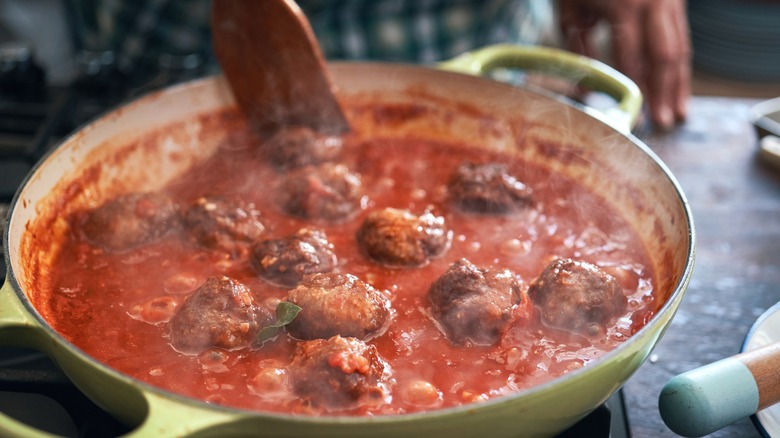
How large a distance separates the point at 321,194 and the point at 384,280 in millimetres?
462

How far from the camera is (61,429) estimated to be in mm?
1832

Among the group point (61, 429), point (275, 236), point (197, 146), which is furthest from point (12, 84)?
point (61, 429)

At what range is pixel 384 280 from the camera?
221 cm

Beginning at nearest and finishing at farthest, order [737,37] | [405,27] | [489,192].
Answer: [489,192] < [405,27] < [737,37]

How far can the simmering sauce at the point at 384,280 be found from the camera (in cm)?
181

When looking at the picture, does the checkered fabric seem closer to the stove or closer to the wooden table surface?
the stove

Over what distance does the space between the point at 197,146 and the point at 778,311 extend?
218 cm

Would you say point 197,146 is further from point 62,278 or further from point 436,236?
point 436,236

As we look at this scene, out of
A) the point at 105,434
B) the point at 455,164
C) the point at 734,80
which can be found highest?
the point at 105,434

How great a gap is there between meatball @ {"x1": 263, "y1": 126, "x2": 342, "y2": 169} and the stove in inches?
35.3

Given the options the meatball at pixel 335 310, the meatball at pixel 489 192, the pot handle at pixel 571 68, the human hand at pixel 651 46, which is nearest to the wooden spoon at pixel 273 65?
Answer: the pot handle at pixel 571 68

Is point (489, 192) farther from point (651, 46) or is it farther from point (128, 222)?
point (651, 46)

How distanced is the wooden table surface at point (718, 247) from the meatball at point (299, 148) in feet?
4.53

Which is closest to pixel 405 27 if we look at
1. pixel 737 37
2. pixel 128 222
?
pixel 128 222
